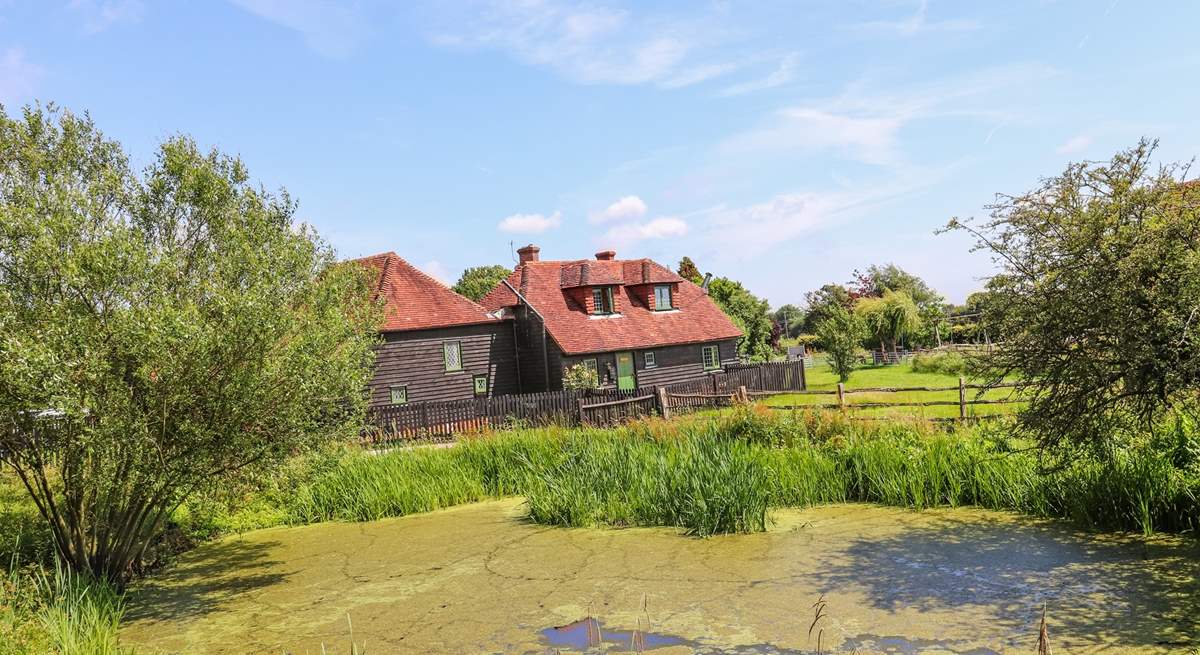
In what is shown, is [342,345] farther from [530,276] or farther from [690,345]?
[690,345]

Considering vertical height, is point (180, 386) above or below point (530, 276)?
below

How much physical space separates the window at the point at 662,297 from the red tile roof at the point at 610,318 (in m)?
0.33

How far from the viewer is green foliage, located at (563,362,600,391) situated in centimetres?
2919

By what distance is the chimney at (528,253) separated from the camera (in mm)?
35656

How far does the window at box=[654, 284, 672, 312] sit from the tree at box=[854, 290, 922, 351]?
15.6 metres

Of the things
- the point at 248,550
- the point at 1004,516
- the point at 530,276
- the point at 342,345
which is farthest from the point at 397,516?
the point at 530,276

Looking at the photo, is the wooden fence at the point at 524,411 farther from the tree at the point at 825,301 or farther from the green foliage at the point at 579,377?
A: the tree at the point at 825,301

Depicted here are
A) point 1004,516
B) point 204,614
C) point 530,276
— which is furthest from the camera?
point 530,276

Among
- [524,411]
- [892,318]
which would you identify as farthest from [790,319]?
[524,411]

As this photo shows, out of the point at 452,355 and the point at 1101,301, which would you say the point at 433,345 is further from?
the point at 1101,301

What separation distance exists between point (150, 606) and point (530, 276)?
80.9 feet

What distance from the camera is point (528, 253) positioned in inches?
1406

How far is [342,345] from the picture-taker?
10641mm

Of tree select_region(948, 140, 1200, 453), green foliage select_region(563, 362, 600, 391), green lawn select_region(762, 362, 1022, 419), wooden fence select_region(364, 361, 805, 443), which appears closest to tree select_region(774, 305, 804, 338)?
green lawn select_region(762, 362, 1022, 419)
